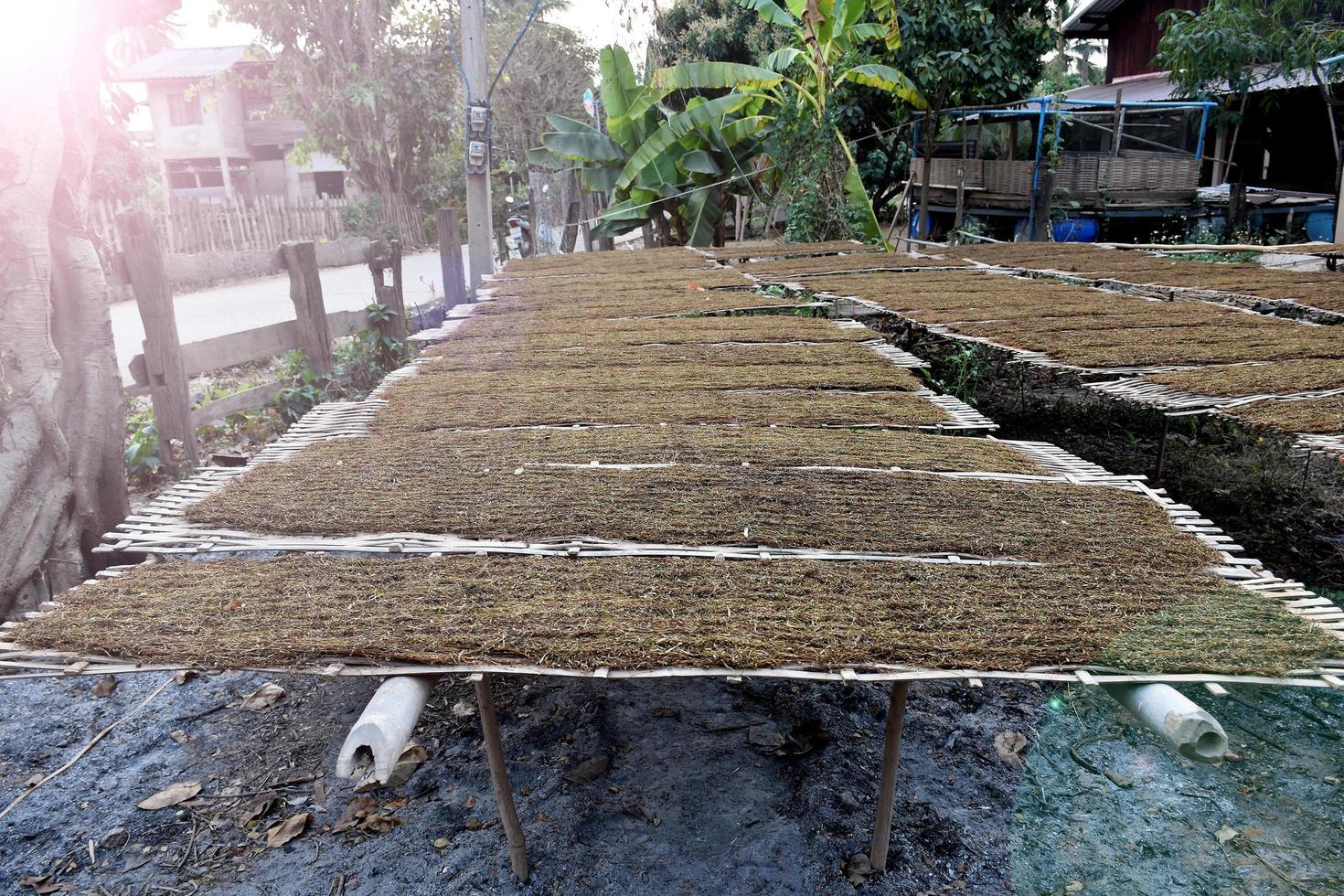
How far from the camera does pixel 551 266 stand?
8633 mm

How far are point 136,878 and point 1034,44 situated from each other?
12.5m

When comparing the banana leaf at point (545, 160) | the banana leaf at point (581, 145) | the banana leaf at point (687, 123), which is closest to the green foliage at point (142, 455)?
the banana leaf at point (687, 123)

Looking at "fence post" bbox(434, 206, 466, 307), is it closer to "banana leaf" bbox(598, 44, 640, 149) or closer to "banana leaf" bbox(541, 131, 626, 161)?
"banana leaf" bbox(541, 131, 626, 161)

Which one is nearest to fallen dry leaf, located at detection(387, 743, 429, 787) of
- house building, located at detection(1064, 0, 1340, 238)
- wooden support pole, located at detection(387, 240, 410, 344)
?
wooden support pole, located at detection(387, 240, 410, 344)

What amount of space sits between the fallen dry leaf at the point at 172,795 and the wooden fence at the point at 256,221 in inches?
447

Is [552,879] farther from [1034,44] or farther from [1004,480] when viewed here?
[1034,44]

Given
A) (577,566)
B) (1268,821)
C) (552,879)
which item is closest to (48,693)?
(552,879)

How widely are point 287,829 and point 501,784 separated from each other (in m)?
0.78

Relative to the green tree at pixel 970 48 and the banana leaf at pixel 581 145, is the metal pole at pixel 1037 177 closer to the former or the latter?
the green tree at pixel 970 48

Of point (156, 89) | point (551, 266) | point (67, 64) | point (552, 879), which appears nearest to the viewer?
point (552, 879)

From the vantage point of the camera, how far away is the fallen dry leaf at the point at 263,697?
3.36 metres

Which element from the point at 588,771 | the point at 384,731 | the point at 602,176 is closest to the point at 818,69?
the point at 602,176

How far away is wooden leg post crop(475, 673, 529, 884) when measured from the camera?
7.25 ft

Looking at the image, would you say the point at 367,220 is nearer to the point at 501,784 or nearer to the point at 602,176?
the point at 602,176
